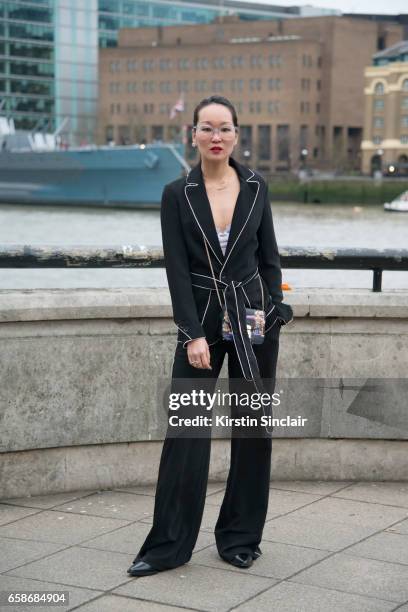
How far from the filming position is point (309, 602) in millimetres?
3732

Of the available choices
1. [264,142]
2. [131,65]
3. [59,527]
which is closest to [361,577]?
[59,527]

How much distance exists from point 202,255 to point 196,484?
82cm

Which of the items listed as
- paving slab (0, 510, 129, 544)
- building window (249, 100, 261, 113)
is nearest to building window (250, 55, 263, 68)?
building window (249, 100, 261, 113)

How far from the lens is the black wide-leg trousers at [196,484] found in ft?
13.4

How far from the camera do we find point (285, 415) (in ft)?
17.3

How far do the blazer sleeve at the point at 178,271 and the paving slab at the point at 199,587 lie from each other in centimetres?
81

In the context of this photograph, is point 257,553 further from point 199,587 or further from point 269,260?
point 269,260

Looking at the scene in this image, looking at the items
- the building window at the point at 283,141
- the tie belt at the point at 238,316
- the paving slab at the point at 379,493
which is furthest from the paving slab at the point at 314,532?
the building window at the point at 283,141

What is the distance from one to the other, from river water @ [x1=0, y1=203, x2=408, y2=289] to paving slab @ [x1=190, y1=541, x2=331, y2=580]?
19.2m

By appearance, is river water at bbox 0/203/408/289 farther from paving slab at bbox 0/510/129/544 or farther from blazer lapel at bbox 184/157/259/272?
blazer lapel at bbox 184/157/259/272

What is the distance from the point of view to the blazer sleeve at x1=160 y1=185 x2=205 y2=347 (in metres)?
3.95

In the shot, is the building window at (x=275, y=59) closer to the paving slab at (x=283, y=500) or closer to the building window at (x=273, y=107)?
the building window at (x=273, y=107)

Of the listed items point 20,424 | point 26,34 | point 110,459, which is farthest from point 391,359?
point 26,34

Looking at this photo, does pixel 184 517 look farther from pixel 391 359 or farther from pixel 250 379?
pixel 391 359
